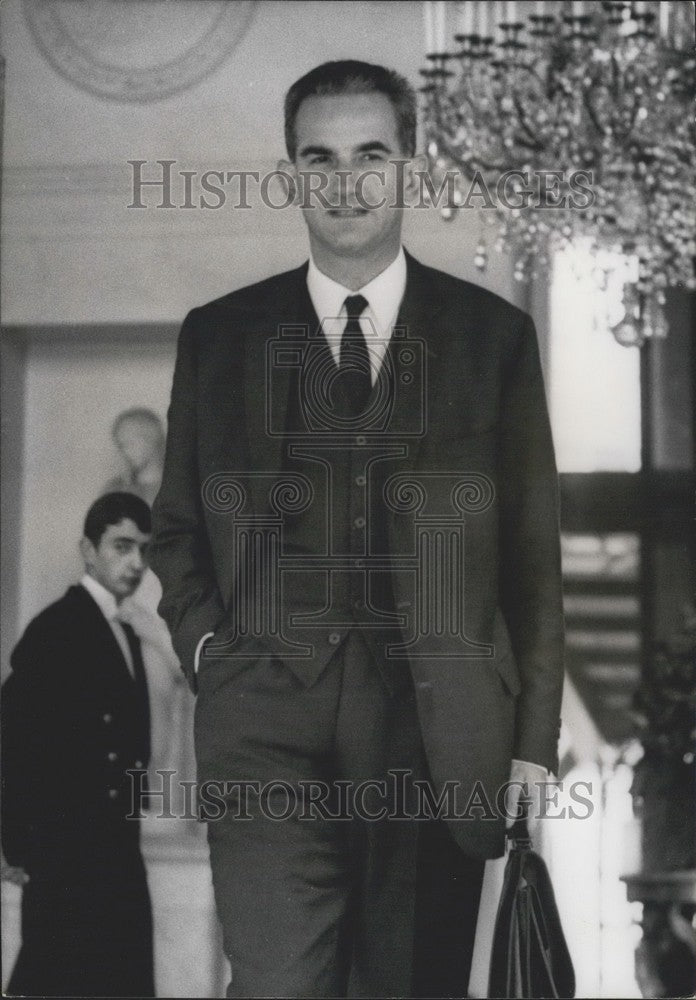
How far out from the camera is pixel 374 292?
3.99 m

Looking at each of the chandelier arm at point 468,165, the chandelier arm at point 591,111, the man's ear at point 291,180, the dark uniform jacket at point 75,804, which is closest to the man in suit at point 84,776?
the dark uniform jacket at point 75,804

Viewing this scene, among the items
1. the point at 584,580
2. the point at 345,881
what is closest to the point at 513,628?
the point at 584,580

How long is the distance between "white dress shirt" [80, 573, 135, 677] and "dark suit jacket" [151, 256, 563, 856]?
15 centimetres

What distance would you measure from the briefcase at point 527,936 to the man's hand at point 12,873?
1.32 m

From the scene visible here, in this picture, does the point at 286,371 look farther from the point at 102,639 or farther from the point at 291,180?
the point at 102,639

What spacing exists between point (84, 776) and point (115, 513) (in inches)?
28.9

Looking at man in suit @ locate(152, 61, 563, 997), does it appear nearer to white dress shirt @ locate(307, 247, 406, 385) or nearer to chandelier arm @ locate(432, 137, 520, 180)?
white dress shirt @ locate(307, 247, 406, 385)

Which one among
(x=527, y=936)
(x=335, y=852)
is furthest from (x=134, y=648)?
(x=527, y=936)

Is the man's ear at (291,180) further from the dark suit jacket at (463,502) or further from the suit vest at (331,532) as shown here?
the suit vest at (331,532)

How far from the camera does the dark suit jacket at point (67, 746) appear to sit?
3.97m

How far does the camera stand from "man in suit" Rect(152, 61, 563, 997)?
384 centimetres

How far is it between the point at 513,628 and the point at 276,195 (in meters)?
1.37

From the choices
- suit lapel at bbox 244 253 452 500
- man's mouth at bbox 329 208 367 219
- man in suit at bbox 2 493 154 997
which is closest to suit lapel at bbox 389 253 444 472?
suit lapel at bbox 244 253 452 500

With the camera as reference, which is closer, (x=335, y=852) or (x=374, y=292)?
(x=335, y=852)
